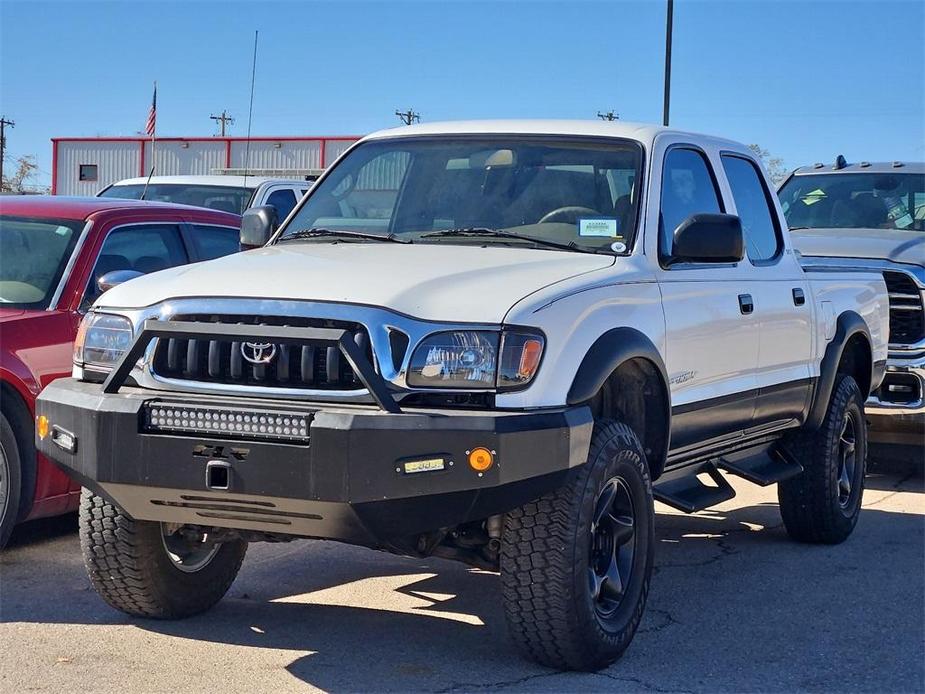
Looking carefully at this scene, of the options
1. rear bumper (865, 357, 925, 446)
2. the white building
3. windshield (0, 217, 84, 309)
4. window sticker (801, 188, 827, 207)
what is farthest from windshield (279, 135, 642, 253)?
the white building

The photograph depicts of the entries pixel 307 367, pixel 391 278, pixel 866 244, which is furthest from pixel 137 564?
pixel 866 244

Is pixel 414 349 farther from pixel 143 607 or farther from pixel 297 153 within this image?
pixel 297 153

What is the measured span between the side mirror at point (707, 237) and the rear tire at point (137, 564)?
2.24m

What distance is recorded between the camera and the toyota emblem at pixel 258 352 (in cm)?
441

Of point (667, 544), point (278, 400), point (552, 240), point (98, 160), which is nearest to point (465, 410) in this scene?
point (278, 400)

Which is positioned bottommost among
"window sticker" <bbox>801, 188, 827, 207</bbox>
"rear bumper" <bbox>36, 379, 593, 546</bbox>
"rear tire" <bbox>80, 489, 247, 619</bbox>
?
"rear tire" <bbox>80, 489, 247, 619</bbox>

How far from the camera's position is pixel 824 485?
23.1 ft

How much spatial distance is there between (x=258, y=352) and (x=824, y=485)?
12.1ft

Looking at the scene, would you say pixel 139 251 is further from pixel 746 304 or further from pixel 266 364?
pixel 746 304

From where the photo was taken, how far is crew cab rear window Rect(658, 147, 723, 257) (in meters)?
5.73

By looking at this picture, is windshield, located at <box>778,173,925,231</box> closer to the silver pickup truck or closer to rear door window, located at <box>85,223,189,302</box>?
the silver pickup truck

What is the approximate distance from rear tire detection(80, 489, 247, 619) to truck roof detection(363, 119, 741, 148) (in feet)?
7.00

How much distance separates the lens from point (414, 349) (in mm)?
4352

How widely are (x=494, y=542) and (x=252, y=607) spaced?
136 centimetres
